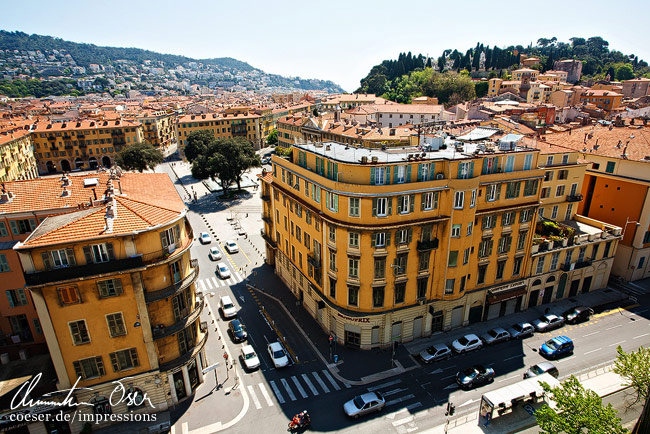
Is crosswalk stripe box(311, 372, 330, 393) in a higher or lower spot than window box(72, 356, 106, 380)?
lower

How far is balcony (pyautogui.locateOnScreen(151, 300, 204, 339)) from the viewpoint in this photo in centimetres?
3353

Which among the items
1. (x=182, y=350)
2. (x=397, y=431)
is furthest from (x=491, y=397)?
(x=182, y=350)

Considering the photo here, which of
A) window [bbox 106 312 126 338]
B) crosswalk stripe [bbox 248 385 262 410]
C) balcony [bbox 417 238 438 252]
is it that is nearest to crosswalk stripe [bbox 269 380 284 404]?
crosswalk stripe [bbox 248 385 262 410]

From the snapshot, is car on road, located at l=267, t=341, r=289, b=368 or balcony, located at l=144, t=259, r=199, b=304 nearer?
balcony, located at l=144, t=259, r=199, b=304

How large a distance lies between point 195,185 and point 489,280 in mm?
96650

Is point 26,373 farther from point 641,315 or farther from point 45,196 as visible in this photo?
point 641,315

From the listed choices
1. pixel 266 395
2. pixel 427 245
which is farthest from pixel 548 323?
pixel 266 395

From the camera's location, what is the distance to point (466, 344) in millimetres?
43469

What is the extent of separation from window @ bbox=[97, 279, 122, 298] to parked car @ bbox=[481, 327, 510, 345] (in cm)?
3893

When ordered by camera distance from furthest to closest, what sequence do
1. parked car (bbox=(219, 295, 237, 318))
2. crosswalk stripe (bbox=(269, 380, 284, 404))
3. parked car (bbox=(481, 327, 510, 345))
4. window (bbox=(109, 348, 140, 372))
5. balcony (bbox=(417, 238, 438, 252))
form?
parked car (bbox=(219, 295, 237, 318)) < parked car (bbox=(481, 327, 510, 345)) < balcony (bbox=(417, 238, 438, 252)) < crosswalk stripe (bbox=(269, 380, 284, 404)) < window (bbox=(109, 348, 140, 372))

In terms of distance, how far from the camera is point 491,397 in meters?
34.1

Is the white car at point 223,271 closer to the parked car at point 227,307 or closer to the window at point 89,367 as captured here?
the parked car at point 227,307

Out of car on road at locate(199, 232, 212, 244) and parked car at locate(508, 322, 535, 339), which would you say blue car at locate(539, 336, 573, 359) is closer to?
parked car at locate(508, 322, 535, 339)

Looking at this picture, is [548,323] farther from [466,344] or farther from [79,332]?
[79,332]
